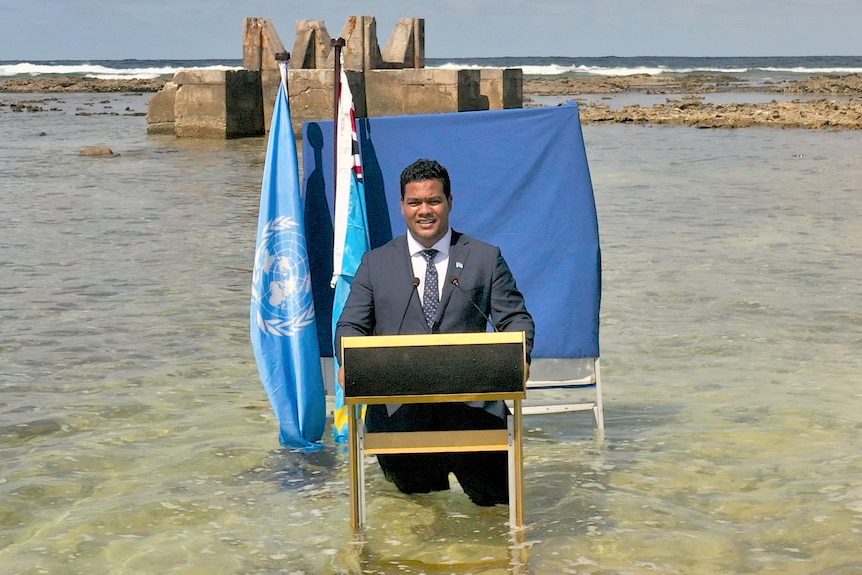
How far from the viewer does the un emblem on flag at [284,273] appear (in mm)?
5570

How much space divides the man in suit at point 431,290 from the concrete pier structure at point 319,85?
18.0 meters

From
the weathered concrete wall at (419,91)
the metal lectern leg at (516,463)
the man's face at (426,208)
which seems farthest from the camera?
the weathered concrete wall at (419,91)

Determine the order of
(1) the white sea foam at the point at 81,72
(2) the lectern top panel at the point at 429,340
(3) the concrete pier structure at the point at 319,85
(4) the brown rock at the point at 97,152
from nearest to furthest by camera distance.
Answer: (2) the lectern top panel at the point at 429,340 → (4) the brown rock at the point at 97,152 → (3) the concrete pier structure at the point at 319,85 → (1) the white sea foam at the point at 81,72

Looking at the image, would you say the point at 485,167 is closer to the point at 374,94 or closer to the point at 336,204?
the point at 336,204

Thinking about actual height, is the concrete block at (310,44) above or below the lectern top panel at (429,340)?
above

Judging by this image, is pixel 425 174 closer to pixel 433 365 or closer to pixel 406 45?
pixel 433 365

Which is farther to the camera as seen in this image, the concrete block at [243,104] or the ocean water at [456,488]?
the concrete block at [243,104]

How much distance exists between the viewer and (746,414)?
6742 mm

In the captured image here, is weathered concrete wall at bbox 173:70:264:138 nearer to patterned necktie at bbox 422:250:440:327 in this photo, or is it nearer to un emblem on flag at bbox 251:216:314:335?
un emblem on flag at bbox 251:216:314:335

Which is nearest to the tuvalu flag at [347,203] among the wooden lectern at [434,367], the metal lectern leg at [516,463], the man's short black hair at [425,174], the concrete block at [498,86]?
the man's short black hair at [425,174]

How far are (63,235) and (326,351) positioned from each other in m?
8.18

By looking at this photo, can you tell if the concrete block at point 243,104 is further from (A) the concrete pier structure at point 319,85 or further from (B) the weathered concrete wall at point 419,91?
(B) the weathered concrete wall at point 419,91

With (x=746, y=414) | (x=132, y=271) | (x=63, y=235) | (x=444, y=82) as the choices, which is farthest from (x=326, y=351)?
(x=444, y=82)

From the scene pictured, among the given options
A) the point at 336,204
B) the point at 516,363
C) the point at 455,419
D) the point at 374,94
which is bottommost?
the point at 455,419
